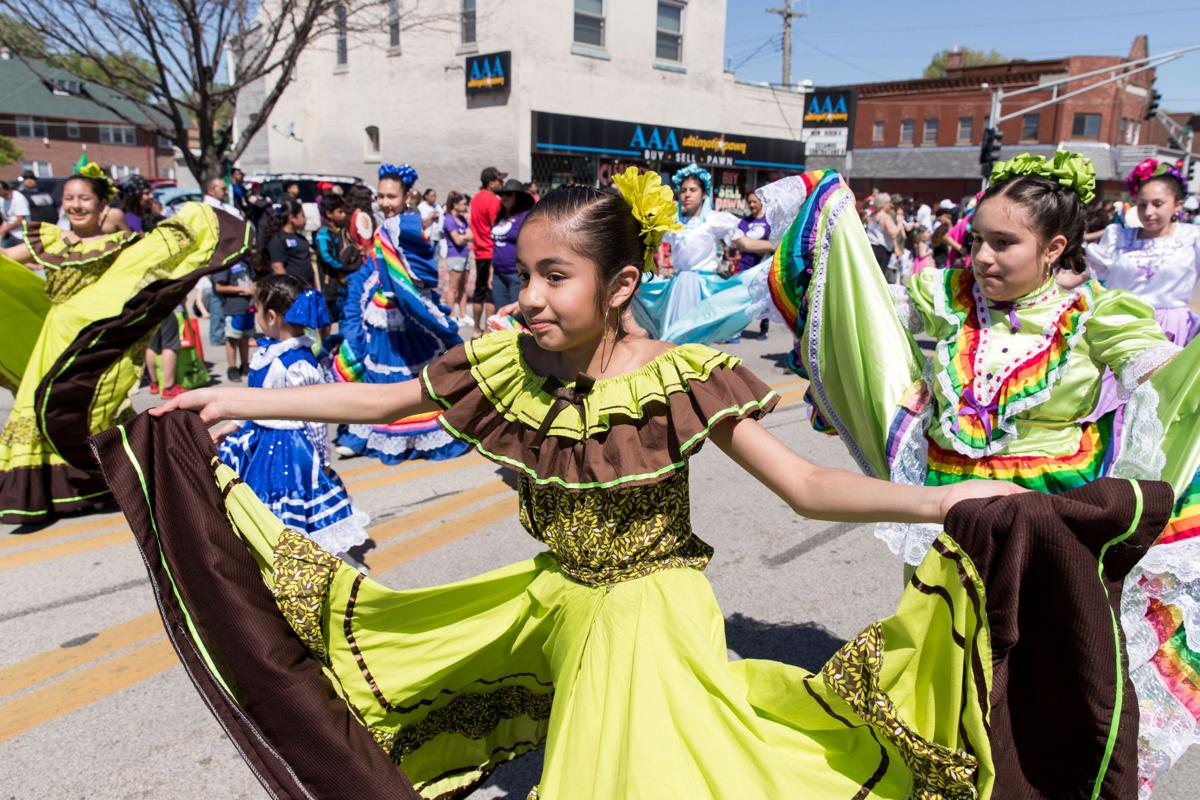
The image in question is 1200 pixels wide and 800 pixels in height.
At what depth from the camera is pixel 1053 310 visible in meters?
2.85

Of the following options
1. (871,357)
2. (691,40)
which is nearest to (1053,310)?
(871,357)

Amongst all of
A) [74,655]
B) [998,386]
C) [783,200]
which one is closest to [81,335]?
[74,655]

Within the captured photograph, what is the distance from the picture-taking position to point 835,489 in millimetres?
1933

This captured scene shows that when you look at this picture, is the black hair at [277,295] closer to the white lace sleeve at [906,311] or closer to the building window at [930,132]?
the white lace sleeve at [906,311]

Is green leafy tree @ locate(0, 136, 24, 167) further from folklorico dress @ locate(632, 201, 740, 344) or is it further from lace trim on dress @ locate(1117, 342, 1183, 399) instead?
lace trim on dress @ locate(1117, 342, 1183, 399)

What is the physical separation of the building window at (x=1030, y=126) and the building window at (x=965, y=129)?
2730 mm

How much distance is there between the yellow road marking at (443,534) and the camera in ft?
16.0

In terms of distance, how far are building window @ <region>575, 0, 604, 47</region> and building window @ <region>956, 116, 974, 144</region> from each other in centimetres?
3282

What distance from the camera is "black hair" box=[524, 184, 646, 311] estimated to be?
2.20 meters

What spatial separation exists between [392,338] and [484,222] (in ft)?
11.8

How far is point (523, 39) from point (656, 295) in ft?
50.8

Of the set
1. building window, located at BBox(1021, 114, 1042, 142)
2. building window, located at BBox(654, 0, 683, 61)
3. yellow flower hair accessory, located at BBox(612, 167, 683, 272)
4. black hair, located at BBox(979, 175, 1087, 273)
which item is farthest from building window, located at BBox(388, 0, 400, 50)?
building window, located at BBox(1021, 114, 1042, 142)

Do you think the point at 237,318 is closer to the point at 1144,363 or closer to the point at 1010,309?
the point at 1010,309

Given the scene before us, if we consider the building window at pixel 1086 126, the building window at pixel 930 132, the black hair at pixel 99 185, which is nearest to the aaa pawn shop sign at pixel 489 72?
the black hair at pixel 99 185
